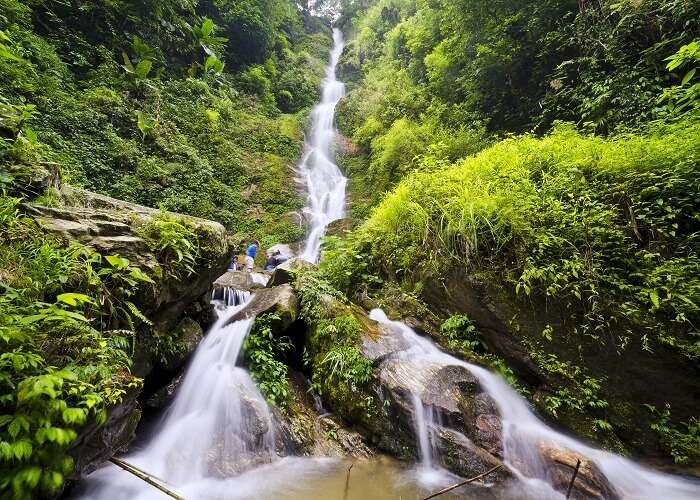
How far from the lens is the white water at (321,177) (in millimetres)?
11853

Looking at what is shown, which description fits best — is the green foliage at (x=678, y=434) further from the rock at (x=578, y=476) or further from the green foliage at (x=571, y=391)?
the rock at (x=578, y=476)

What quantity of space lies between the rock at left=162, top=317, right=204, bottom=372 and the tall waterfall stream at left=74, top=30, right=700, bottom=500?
205mm

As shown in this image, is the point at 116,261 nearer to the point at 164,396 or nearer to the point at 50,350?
the point at 50,350

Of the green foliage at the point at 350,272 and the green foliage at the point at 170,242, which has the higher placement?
the green foliage at the point at 350,272

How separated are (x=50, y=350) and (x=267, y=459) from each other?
105 inches

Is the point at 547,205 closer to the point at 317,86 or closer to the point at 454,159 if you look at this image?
the point at 454,159

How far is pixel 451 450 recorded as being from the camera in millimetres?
3951

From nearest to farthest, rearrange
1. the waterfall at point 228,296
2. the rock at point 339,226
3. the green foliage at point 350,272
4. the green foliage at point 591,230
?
the green foliage at point 591,230
the green foliage at point 350,272
the waterfall at point 228,296
the rock at point 339,226

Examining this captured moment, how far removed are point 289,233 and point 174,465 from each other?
28.2 ft

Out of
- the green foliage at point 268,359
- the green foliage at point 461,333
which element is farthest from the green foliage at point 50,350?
the green foliage at point 461,333

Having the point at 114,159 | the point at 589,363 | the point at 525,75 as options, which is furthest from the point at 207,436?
the point at 525,75

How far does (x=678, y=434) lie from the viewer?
388cm

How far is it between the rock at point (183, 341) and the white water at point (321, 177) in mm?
5767

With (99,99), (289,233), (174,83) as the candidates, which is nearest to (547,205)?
(289,233)
